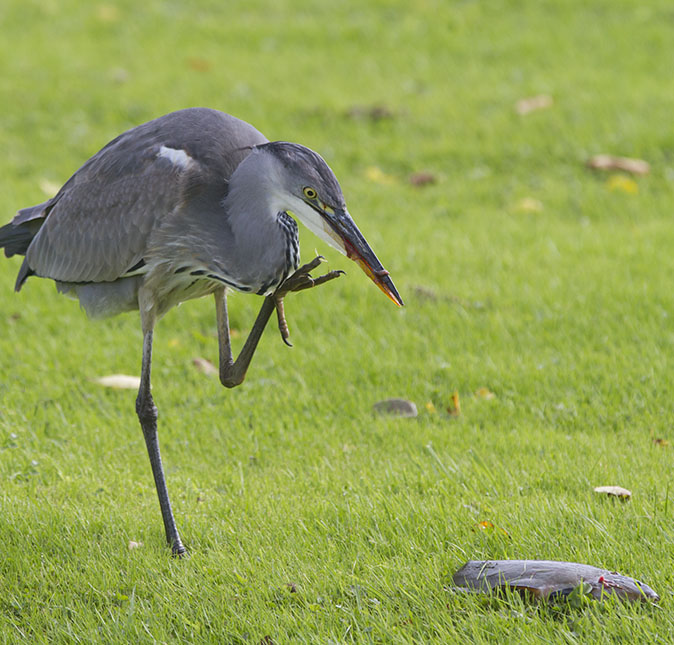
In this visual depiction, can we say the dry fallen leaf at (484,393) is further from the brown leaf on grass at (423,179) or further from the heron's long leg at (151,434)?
the brown leaf on grass at (423,179)

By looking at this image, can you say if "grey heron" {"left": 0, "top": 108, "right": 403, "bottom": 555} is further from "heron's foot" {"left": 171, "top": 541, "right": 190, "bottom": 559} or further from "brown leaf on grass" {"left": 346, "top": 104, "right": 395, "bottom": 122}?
"brown leaf on grass" {"left": 346, "top": 104, "right": 395, "bottom": 122}

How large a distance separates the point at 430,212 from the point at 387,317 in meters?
1.95

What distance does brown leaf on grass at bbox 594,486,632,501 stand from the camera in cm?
440

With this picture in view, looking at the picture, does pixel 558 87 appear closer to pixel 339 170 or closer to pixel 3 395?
pixel 339 170

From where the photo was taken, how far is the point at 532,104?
964 cm

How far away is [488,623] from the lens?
3535mm

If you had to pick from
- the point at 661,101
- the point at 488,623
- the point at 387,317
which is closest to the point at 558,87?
the point at 661,101

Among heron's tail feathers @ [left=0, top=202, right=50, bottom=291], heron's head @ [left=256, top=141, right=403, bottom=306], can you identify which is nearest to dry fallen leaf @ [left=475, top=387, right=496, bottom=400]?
heron's head @ [left=256, top=141, right=403, bottom=306]

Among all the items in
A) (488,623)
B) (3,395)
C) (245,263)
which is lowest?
(3,395)

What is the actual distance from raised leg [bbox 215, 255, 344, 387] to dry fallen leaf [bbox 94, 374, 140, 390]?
119cm

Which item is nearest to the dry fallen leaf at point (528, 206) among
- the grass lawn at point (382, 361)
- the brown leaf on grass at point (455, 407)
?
the grass lawn at point (382, 361)

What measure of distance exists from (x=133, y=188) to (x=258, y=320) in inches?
34.1

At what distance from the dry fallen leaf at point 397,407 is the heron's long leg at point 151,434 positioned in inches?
57.1

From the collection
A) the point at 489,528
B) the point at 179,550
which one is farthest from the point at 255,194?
the point at 489,528
